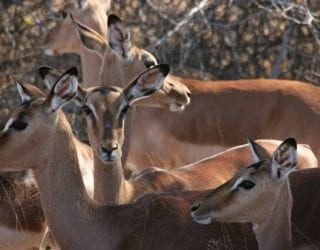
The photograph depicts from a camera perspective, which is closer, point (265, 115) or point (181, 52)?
point (265, 115)

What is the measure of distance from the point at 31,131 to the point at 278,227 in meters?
1.33

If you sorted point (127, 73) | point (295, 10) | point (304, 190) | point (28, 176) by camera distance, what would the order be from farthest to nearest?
point (295, 10)
point (127, 73)
point (28, 176)
point (304, 190)

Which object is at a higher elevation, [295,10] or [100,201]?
[100,201]

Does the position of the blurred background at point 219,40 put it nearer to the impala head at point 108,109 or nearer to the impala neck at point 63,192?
the impala head at point 108,109

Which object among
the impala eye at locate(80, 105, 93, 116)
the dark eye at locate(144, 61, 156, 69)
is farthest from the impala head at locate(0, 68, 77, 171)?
the dark eye at locate(144, 61, 156, 69)

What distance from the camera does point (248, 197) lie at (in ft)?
20.1

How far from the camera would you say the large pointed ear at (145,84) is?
7.19 meters

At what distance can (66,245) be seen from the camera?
21.2ft

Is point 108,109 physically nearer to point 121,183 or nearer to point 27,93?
point 121,183

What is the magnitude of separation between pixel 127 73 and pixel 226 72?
3.35 meters

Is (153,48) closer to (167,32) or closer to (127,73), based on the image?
(167,32)

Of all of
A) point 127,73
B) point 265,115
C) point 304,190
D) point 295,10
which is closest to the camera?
point 304,190

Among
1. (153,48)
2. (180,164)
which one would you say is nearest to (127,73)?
(180,164)

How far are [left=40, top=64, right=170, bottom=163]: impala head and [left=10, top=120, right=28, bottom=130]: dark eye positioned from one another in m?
0.68
